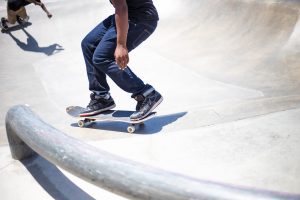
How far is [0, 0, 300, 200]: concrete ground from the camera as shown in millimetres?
2867

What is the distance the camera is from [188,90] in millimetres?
5672

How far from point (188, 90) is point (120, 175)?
3910 mm

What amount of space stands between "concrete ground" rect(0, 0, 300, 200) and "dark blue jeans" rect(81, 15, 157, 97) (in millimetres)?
496

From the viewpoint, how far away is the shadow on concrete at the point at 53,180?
2646 mm

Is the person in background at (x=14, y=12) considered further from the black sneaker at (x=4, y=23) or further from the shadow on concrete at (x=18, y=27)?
the shadow on concrete at (x=18, y=27)

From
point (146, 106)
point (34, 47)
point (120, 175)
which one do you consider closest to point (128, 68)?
point (146, 106)

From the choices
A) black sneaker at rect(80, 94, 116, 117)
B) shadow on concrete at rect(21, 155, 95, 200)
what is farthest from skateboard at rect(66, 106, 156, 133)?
shadow on concrete at rect(21, 155, 95, 200)

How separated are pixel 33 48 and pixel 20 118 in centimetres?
676

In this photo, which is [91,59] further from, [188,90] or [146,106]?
[188,90]

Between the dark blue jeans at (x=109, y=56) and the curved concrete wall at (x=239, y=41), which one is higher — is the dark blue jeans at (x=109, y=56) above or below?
above

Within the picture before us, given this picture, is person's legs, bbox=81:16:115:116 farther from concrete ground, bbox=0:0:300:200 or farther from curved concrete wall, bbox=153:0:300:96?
curved concrete wall, bbox=153:0:300:96

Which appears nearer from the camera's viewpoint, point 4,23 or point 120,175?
point 120,175

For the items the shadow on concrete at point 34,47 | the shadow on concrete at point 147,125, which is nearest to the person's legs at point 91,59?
the shadow on concrete at point 147,125

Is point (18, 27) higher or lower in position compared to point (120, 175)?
lower
